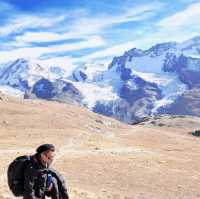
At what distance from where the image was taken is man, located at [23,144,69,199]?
12023 mm

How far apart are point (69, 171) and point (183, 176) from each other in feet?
34.5

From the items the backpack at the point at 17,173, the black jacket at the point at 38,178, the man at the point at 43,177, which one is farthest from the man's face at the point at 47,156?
the backpack at the point at 17,173

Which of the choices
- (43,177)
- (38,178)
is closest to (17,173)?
(38,178)

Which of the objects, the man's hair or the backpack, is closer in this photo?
the man's hair

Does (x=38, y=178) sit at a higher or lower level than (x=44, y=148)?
lower

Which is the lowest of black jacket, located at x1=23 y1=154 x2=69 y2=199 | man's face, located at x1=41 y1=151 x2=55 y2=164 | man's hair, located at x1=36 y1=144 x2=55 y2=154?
black jacket, located at x1=23 y1=154 x2=69 y2=199

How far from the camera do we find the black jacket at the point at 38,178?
475 inches

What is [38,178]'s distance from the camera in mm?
12133

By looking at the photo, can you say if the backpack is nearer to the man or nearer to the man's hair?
the man

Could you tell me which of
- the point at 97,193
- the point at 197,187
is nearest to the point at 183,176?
the point at 197,187

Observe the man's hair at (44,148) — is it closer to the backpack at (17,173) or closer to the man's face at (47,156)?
the man's face at (47,156)

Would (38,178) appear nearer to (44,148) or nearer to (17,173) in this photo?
(17,173)

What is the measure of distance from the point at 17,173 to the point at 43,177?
643 millimetres

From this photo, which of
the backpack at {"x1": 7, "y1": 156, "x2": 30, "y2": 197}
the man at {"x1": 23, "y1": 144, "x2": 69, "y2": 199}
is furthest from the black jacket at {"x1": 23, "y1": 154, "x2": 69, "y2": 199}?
the backpack at {"x1": 7, "y1": 156, "x2": 30, "y2": 197}
